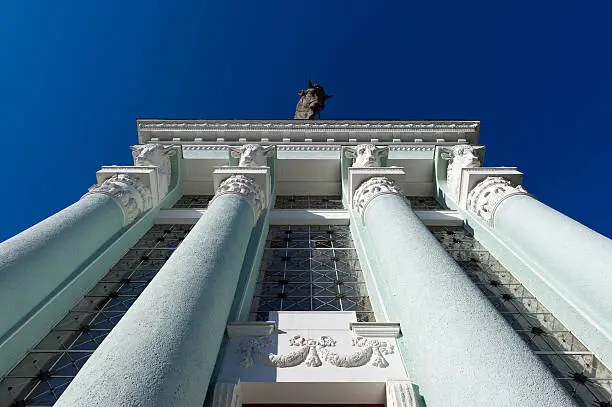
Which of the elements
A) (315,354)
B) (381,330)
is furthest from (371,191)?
(315,354)

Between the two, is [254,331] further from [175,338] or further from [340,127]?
[340,127]

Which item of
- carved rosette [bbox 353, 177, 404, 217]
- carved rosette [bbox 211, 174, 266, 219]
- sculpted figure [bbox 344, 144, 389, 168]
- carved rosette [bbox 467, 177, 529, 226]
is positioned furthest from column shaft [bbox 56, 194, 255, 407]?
carved rosette [bbox 467, 177, 529, 226]

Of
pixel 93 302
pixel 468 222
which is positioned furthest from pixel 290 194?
pixel 93 302

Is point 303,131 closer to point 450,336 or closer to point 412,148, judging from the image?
point 412,148

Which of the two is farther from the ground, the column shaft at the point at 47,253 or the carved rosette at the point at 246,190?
the carved rosette at the point at 246,190

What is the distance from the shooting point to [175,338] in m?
4.56

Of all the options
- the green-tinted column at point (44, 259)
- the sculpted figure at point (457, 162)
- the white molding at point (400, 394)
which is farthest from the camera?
the sculpted figure at point (457, 162)

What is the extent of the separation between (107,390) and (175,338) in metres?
0.96

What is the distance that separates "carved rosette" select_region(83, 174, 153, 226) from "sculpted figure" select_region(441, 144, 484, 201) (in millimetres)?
9823

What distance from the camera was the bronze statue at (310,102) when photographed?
2140cm

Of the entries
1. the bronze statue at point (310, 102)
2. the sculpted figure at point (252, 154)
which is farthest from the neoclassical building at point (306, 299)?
the bronze statue at point (310, 102)

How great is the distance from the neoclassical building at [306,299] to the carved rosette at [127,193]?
54 millimetres

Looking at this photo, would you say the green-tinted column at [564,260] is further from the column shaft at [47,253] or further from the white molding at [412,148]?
the column shaft at [47,253]

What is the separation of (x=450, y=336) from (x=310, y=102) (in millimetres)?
18372
